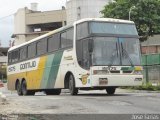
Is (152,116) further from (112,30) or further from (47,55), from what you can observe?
(47,55)

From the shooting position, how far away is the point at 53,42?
26531mm

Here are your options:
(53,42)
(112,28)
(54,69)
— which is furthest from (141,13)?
(112,28)

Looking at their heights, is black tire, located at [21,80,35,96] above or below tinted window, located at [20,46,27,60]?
below

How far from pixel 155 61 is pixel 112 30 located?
2242 cm

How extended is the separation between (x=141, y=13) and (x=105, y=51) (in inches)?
1881

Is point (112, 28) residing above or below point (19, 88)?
above

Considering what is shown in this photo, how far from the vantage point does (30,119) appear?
12328mm

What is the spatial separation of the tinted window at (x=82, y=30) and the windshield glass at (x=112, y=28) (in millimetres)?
297

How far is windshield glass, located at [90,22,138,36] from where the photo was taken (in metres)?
22.7

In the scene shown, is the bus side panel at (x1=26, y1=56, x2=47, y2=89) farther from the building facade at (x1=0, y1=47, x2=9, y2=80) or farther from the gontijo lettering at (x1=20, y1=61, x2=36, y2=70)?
the building facade at (x1=0, y1=47, x2=9, y2=80)

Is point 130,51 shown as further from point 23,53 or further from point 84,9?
point 84,9

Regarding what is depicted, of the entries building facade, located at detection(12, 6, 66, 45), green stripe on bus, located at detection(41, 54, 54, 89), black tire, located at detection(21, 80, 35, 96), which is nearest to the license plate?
green stripe on bus, located at detection(41, 54, 54, 89)

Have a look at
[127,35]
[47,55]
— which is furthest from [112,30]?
[47,55]

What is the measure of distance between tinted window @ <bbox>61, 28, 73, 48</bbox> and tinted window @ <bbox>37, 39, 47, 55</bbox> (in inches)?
105
